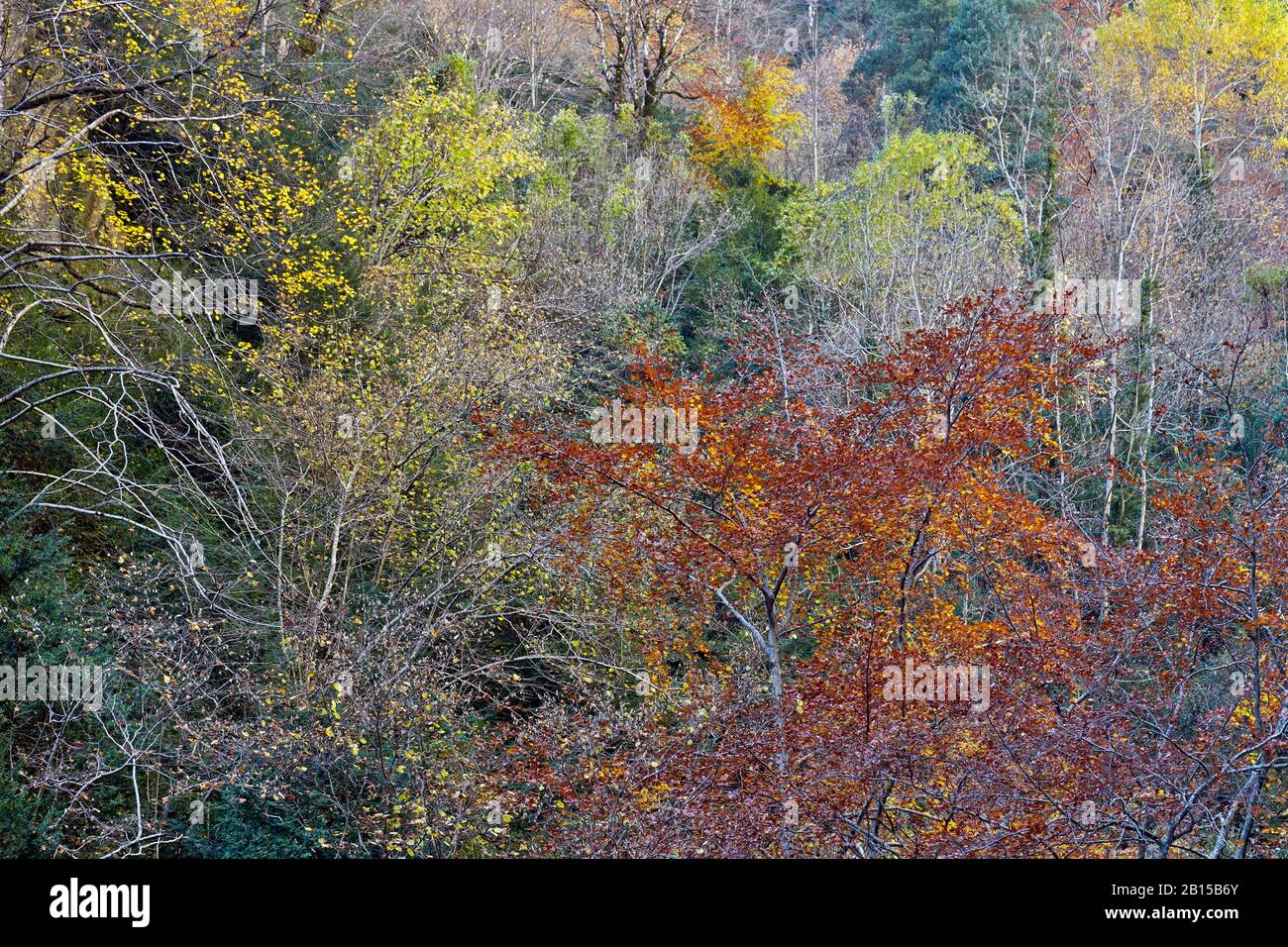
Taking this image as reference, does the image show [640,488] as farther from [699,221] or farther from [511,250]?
[699,221]

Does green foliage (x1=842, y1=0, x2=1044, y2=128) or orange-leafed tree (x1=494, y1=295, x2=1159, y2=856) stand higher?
green foliage (x1=842, y1=0, x2=1044, y2=128)

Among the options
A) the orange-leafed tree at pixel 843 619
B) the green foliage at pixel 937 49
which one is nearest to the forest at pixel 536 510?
the orange-leafed tree at pixel 843 619

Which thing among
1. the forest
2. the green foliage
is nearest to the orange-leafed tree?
the forest

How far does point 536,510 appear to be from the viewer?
558 inches

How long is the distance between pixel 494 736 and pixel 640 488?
3001mm

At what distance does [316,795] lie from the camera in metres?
10.4

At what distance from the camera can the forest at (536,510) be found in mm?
9250

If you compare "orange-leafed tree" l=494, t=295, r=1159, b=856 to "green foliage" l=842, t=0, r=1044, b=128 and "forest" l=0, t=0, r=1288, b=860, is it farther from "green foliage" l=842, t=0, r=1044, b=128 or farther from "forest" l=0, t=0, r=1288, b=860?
"green foliage" l=842, t=0, r=1044, b=128

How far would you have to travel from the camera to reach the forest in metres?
9.25

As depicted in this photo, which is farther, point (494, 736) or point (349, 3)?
point (349, 3)

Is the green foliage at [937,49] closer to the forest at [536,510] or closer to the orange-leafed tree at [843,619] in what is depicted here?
the forest at [536,510]

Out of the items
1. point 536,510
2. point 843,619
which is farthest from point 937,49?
point 843,619
